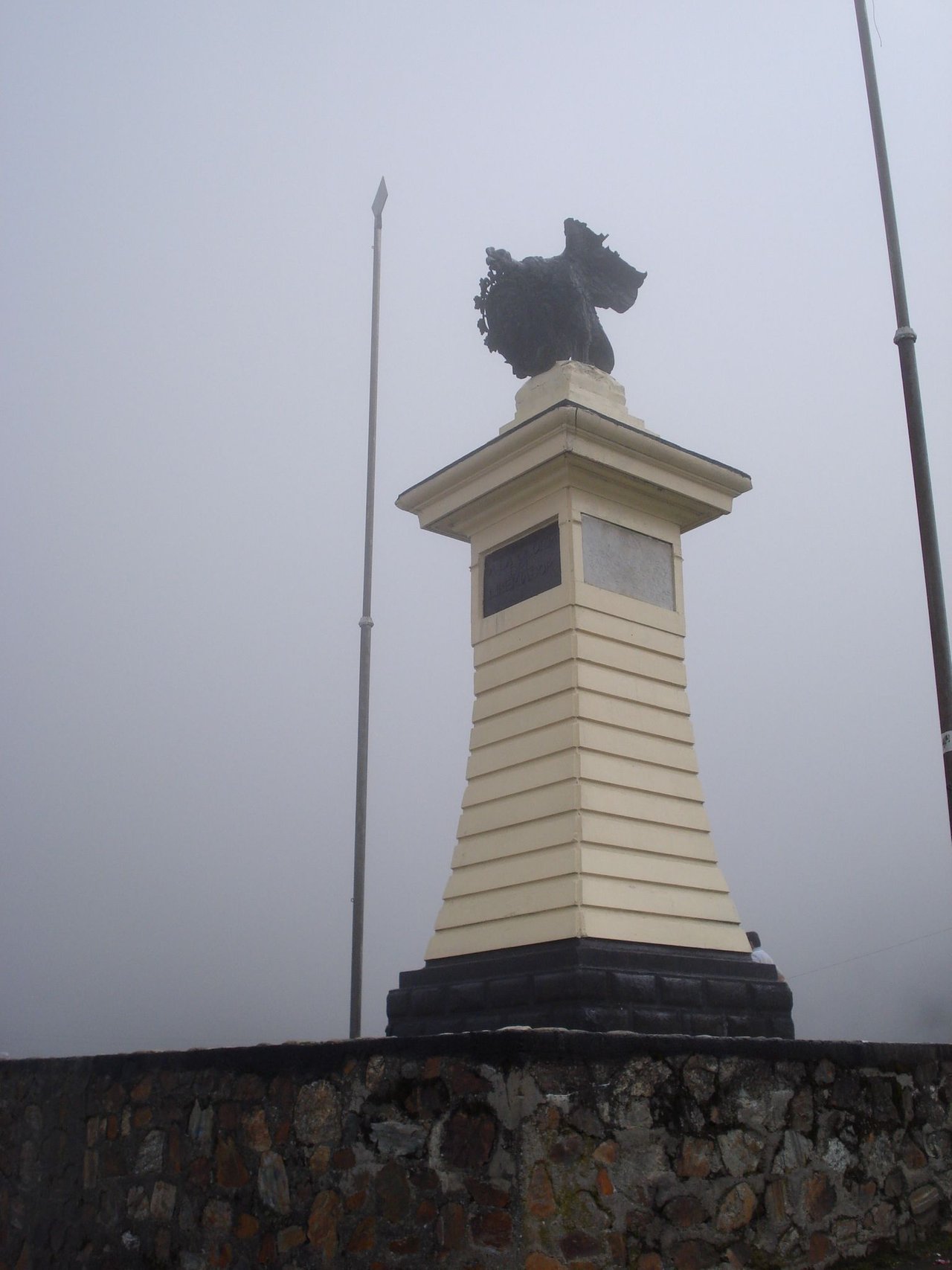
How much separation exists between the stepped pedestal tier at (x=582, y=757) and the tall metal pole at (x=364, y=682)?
10.0ft

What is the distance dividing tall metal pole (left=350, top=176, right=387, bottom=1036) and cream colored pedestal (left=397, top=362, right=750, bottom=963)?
3.10 m

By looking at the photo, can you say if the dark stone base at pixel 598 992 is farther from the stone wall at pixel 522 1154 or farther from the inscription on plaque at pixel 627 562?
the inscription on plaque at pixel 627 562

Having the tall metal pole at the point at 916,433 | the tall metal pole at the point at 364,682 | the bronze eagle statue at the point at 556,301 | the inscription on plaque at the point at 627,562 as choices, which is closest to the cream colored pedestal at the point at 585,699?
the inscription on plaque at the point at 627,562

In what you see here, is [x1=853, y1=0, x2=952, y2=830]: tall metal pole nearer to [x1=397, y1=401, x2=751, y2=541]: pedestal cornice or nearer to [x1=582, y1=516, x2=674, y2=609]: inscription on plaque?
[x1=397, y1=401, x2=751, y2=541]: pedestal cornice

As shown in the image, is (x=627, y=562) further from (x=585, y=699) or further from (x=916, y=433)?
(x=916, y=433)

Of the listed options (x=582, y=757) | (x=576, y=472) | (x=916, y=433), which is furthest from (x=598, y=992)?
(x=916, y=433)

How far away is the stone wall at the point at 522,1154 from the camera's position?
3998 millimetres

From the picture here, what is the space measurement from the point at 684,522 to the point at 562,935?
260 centimetres

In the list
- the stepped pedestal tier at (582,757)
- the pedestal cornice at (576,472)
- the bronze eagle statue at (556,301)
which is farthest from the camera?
the bronze eagle statue at (556,301)

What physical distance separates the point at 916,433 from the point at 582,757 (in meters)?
2.90

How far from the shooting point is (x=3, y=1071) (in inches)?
250

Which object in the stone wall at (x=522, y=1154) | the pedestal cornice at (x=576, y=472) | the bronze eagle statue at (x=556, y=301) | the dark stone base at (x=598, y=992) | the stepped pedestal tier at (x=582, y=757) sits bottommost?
the stone wall at (x=522, y=1154)

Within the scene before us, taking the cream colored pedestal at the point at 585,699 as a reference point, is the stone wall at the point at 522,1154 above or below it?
below

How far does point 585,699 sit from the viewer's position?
6.11m
